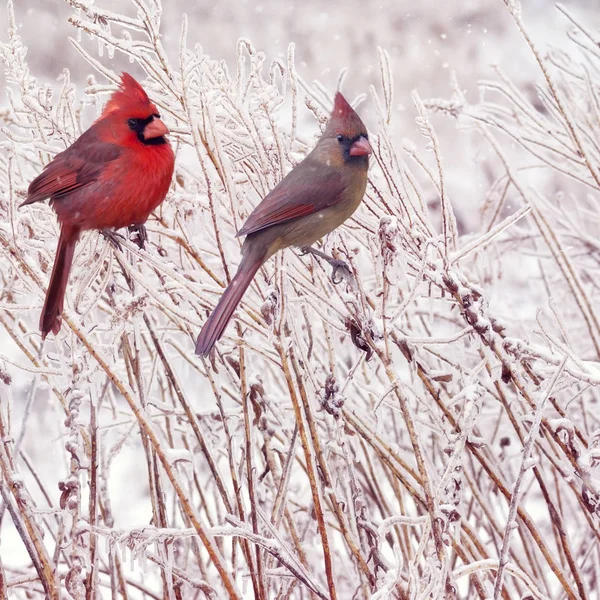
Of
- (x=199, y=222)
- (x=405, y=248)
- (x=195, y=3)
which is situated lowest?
(x=405, y=248)

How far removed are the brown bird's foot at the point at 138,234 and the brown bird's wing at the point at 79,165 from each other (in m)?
0.10

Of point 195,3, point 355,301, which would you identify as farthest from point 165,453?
point 195,3

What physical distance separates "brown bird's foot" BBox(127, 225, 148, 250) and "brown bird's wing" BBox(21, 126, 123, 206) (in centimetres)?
10

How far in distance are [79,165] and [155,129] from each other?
0.14 meters

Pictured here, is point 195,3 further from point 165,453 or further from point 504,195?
point 165,453

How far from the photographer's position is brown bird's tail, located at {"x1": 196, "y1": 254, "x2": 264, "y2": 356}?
969 millimetres

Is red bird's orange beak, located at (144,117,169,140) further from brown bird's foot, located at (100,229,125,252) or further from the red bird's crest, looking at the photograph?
brown bird's foot, located at (100,229,125,252)

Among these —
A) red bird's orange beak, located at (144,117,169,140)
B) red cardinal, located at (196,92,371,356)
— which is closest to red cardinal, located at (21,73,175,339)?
red bird's orange beak, located at (144,117,169,140)

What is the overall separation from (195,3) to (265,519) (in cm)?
809

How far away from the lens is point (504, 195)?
2172 millimetres

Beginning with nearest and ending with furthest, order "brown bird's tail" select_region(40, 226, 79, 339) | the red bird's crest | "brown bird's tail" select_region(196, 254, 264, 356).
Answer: "brown bird's tail" select_region(196, 254, 264, 356) → "brown bird's tail" select_region(40, 226, 79, 339) → the red bird's crest

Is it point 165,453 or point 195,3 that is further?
point 195,3

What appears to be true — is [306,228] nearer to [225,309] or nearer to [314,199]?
[314,199]

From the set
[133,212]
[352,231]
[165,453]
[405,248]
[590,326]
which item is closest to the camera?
[165,453]
